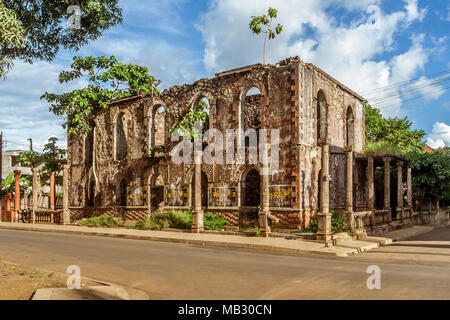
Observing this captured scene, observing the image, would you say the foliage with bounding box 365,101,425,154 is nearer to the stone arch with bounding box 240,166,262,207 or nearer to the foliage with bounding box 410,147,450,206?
the foliage with bounding box 410,147,450,206

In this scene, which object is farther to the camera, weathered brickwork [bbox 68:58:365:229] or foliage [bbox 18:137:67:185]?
foliage [bbox 18:137:67:185]

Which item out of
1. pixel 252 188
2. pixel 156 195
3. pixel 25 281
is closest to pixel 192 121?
pixel 252 188

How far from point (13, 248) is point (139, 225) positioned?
26.0ft

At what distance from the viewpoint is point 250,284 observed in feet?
25.2

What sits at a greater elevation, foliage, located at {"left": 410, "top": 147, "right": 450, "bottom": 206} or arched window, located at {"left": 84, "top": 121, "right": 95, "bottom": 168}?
arched window, located at {"left": 84, "top": 121, "right": 95, "bottom": 168}

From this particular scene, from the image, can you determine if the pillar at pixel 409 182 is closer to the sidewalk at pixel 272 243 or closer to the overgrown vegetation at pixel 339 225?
the sidewalk at pixel 272 243

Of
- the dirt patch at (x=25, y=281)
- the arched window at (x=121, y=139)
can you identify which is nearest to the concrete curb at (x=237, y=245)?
the dirt patch at (x=25, y=281)

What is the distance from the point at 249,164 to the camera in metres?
20.6

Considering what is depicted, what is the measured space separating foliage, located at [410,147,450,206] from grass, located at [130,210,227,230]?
12.8m

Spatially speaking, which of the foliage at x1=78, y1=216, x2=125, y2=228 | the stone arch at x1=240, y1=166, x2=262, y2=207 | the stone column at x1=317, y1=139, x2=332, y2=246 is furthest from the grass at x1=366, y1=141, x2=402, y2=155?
the foliage at x1=78, y1=216, x2=125, y2=228

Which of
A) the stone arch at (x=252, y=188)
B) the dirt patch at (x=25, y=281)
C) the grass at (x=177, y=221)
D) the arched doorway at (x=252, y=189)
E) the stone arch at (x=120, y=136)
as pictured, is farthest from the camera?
the stone arch at (x=120, y=136)

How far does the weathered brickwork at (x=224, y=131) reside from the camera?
1955 centimetres

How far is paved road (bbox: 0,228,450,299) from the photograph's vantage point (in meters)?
7.01
